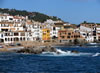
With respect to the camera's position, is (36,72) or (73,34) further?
(73,34)

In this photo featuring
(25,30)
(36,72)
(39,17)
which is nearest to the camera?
(36,72)

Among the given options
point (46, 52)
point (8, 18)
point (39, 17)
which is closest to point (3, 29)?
point (8, 18)

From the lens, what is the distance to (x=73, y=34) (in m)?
122

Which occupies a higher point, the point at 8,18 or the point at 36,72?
the point at 8,18

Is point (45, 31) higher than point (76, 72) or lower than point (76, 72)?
higher

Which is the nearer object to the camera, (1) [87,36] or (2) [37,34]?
(2) [37,34]

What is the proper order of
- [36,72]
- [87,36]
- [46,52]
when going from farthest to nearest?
[87,36], [46,52], [36,72]

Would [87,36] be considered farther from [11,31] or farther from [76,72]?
[76,72]

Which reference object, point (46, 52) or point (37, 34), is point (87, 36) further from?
point (46, 52)

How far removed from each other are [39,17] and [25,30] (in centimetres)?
8810

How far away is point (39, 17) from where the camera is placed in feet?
645

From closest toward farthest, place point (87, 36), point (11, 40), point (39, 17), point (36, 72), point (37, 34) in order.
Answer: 1. point (36, 72)
2. point (11, 40)
3. point (37, 34)
4. point (87, 36)
5. point (39, 17)

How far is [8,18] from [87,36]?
109 ft

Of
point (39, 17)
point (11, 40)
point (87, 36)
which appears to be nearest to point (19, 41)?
point (11, 40)
